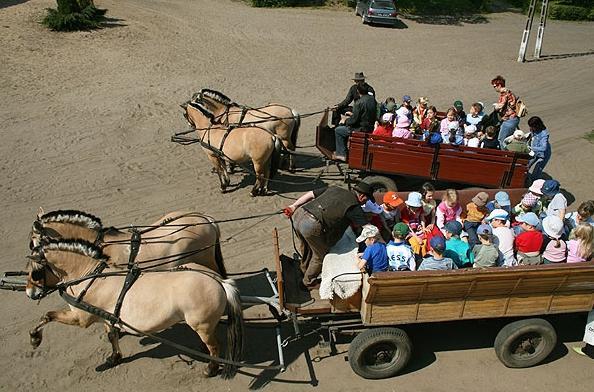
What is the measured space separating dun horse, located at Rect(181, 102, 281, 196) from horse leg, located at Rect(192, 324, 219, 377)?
4.28m

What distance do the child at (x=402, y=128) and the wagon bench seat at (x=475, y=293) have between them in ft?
13.4

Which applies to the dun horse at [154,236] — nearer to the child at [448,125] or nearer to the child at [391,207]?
the child at [391,207]

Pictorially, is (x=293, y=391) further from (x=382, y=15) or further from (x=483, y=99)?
(x=382, y=15)

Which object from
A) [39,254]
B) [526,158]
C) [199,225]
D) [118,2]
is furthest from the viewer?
[118,2]

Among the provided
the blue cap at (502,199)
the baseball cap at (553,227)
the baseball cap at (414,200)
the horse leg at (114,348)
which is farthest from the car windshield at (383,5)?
the horse leg at (114,348)

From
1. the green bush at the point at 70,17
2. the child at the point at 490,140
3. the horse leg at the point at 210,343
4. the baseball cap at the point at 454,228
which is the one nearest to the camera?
the horse leg at the point at 210,343

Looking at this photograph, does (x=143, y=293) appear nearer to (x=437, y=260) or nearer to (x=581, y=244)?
(x=437, y=260)

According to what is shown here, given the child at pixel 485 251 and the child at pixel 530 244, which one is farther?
the child at pixel 530 244

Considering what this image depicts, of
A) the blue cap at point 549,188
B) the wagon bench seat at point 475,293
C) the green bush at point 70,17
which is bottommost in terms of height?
the wagon bench seat at point 475,293

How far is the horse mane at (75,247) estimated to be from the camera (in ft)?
17.7

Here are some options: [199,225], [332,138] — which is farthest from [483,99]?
[199,225]

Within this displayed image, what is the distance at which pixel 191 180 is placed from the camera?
10078 millimetres

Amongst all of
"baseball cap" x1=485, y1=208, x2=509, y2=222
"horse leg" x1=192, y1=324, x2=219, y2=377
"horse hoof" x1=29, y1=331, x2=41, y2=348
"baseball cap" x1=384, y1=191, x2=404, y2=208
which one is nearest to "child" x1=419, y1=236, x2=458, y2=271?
"baseball cap" x1=384, y1=191, x2=404, y2=208

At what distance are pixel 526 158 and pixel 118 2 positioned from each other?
62.5 feet
